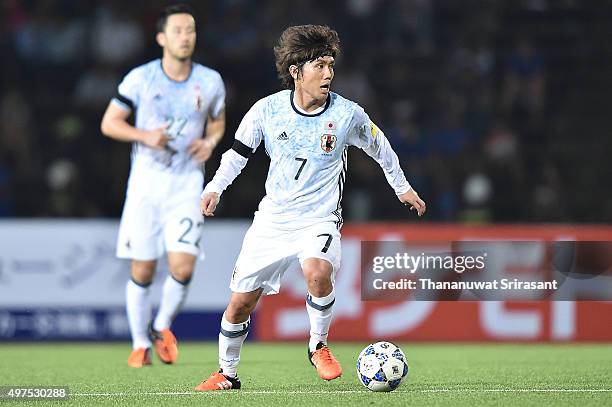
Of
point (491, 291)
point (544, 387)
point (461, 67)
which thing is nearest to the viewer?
point (544, 387)

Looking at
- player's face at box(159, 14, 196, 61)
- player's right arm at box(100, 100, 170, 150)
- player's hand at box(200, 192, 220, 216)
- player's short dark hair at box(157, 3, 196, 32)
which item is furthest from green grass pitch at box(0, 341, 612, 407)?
player's short dark hair at box(157, 3, 196, 32)

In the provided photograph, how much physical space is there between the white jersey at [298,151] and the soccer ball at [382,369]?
805 mm

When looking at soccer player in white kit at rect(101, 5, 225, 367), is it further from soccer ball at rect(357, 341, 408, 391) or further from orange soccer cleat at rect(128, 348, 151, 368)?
soccer ball at rect(357, 341, 408, 391)

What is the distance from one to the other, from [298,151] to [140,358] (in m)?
2.71

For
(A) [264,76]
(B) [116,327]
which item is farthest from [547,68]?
(B) [116,327]

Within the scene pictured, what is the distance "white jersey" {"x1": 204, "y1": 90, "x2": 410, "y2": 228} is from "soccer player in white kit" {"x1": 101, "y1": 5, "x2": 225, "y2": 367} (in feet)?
6.78

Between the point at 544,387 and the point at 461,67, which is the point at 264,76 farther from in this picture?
the point at 544,387

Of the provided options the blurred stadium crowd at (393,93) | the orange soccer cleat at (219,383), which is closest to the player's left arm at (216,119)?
the orange soccer cleat at (219,383)

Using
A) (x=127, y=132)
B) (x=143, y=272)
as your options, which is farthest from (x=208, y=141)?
(x=143, y=272)

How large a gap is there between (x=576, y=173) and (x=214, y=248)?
15.3 feet

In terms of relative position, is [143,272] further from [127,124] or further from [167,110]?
[167,110]

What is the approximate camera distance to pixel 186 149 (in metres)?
9.04

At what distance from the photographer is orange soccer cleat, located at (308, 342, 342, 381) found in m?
6.98

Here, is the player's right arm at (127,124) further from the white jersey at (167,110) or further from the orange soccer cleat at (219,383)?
the orange soccer cleat at (219,383)
